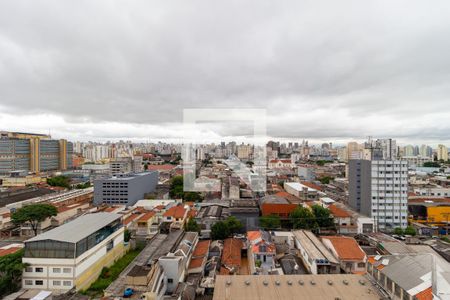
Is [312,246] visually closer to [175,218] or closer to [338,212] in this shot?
[338,212]

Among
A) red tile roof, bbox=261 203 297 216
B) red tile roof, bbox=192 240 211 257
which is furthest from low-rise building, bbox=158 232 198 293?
red tile roof, bbox=261 203 297 216

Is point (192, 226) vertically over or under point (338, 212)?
under

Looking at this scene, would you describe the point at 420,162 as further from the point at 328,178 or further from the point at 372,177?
the point at 372,177

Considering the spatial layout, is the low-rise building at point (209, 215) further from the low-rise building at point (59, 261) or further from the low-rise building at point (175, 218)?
the low-rise building at point (59, 261)

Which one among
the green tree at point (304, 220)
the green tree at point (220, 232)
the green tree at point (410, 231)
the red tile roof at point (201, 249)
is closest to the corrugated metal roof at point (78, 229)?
the red tile roof at point (201, 249)

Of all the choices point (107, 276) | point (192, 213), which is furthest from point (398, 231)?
point (107, 276)

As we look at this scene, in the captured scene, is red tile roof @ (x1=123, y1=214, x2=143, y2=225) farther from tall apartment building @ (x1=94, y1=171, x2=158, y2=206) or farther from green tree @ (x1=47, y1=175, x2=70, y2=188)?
green tree @ (x1=47, y1=175, x2=70, y2=188)
